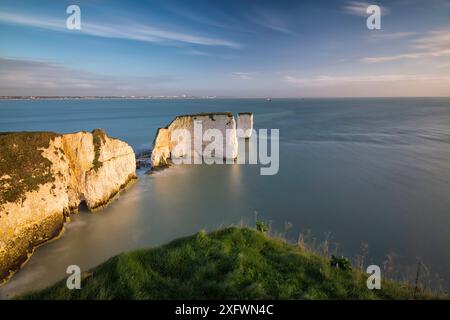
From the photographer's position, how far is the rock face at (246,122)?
156 feet

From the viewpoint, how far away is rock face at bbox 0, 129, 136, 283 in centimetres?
1208

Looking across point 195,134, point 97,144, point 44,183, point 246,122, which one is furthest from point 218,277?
point 246,122

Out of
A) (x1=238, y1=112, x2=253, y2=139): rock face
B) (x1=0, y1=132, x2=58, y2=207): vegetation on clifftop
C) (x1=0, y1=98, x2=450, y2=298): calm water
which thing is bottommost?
(x1=0, y1=98, x2=450, y2=298): calm water

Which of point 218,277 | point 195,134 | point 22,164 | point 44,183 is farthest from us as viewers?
point 195,134

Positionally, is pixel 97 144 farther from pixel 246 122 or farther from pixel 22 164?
pixel 246 122

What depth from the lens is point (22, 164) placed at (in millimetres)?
13523

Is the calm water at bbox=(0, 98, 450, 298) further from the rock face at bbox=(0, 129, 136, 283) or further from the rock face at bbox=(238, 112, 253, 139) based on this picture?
the rock face at bbox=(238, 112, 253, 139)

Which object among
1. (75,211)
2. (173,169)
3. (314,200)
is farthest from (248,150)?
(75,211)

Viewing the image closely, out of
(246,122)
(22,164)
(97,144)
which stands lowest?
(22,164)

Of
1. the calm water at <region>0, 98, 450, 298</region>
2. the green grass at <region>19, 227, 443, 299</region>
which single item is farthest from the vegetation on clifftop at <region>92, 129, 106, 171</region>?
the green grass at <region>19, 227, 443, 299</region>

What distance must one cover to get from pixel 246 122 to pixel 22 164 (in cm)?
3870

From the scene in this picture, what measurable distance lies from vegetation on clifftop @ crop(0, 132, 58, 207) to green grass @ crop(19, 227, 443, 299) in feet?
31.5
